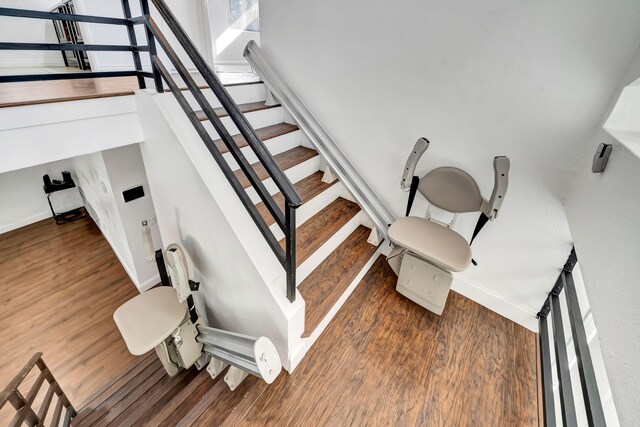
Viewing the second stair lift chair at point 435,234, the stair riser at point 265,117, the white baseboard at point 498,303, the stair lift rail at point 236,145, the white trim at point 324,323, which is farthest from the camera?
the stair riser at point 265,117

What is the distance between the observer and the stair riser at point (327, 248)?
6.09 ft

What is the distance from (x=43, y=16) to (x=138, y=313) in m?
1.84

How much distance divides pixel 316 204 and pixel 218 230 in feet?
3.19

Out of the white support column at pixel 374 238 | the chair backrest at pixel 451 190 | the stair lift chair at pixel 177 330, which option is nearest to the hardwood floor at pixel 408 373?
the stair lift chair at pixel 177 330

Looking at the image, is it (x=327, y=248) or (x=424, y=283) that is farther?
(x=327, y=248)

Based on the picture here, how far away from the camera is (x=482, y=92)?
1.60m

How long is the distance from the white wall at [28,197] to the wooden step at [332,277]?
5366 millimetres

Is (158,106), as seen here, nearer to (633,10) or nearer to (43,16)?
(43,16)

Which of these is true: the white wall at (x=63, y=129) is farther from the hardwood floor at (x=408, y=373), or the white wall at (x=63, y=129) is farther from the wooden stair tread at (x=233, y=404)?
the hardwood floor at (x=408, y=373)

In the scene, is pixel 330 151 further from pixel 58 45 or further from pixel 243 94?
pixel 58 45

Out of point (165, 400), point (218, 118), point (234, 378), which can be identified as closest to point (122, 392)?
point (165, 400)

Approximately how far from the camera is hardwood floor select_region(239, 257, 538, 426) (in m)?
1.41

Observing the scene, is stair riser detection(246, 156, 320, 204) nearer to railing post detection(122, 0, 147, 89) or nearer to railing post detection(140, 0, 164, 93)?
railing post detection(140, 0, 164, 93)

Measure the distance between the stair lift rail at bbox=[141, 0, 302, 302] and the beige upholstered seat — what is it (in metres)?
1.11
